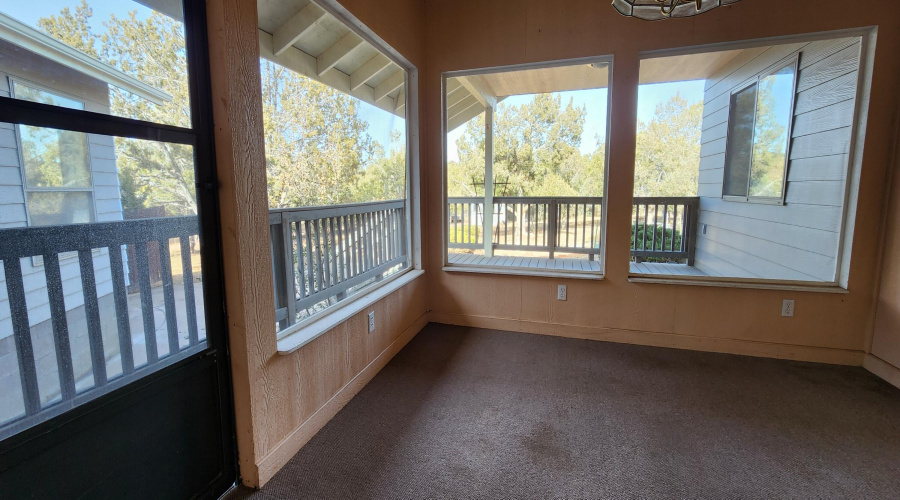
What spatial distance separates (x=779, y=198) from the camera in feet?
10.2

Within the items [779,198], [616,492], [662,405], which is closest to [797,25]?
[779,198]

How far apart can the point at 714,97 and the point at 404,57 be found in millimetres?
3425

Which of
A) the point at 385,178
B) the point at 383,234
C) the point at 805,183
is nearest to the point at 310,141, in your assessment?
the point at 385,178

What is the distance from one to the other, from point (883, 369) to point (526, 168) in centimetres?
310

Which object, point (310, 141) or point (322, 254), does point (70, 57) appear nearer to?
point (310, 141)

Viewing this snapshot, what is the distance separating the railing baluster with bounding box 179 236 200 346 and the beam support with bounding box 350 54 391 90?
6.69ft

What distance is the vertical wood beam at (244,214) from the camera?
53.2 inches

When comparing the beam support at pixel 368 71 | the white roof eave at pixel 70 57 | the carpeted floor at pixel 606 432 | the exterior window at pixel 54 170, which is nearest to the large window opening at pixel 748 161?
the carpeted floor at pixel 606 432

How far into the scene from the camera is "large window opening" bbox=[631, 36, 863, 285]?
8.46ft

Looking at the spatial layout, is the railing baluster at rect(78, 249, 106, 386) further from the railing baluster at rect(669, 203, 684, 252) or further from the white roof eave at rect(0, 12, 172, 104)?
the railing baluster at rect(669, 203, 684, 252)

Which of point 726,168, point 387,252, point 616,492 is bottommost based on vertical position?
point 616,492

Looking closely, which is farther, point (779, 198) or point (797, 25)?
point (779, 198)

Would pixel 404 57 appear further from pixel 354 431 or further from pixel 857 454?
pixel 857 454

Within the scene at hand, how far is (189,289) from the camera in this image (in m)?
1.36
